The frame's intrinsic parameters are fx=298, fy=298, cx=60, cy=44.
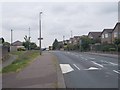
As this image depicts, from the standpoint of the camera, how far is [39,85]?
11.6 meters

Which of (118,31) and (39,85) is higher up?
(118,31)

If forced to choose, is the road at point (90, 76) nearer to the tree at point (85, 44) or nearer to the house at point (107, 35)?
the house at point (107, 35)

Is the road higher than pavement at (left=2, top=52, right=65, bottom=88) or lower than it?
lower

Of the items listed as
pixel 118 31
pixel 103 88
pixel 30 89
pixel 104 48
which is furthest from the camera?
pixel 118 31

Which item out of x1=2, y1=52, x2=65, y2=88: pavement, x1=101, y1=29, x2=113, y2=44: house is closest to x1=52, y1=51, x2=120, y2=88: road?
x1=2, y1=52, x2=65, y2=88: pavement

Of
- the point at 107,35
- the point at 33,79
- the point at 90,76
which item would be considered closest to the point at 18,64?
the point at 90,76

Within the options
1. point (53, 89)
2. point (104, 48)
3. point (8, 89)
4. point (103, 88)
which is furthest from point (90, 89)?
point (104, 48)

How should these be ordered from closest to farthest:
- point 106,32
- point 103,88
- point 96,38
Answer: point 103,88 → point 106,32 → point 96,38

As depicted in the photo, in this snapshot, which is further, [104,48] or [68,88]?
[104,48]

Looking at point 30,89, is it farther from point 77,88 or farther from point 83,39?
point 83,39

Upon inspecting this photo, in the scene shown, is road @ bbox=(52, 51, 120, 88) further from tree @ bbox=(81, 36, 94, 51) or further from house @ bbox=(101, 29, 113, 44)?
tree @ bbox=(81, 36, 94, 51)

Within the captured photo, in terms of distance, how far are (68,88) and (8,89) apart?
7.82ft

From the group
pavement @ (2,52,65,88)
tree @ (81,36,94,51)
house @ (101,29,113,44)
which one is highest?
house @ (101,29,113,44)

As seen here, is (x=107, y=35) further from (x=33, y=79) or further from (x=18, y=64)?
(x=33, y=79)
